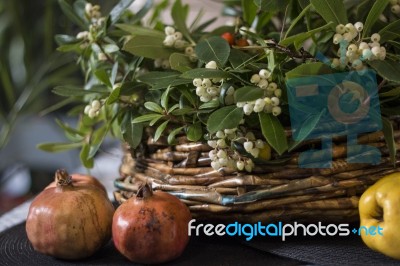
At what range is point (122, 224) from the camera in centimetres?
54

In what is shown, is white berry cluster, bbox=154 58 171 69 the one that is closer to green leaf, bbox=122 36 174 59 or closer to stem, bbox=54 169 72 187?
green leaf, bbox=122 36 174 59

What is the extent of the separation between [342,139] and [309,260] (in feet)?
0.40

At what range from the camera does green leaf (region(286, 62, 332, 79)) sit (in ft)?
1.68

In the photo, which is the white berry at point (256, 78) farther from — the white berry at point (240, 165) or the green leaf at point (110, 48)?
the green leaf at point (110, 48)

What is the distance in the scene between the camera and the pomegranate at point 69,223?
1.81ft

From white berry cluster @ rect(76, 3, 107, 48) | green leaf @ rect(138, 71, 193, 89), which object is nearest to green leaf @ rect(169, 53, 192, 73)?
green leaf @ rect(138, 71, 193, 89)

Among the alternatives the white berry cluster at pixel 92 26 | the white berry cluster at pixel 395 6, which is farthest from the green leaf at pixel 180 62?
the white berry cluster at pixel 395 6

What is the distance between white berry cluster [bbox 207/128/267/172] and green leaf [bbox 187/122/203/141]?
0.01 m

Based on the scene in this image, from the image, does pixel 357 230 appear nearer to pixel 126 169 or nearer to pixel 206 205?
pixel 206 205

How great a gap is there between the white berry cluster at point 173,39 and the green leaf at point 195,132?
0.39ft

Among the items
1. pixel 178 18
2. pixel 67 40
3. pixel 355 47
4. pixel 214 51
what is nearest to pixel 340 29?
pixel 355 47

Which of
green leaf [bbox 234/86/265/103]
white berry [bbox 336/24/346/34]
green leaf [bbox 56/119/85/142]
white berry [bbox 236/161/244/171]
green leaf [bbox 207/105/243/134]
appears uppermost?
white berry [bbox 336/24/346/34]

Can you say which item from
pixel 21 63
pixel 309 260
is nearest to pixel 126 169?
pixel 309 260

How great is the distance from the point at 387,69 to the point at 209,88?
160 mm
